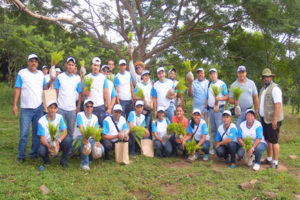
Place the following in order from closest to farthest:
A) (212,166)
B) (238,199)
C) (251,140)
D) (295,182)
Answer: (238,199) → (295,182) → (251,140) → (212,166)

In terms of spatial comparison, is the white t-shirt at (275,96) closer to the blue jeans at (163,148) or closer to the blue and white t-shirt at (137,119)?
the blue jeans at (163,148)

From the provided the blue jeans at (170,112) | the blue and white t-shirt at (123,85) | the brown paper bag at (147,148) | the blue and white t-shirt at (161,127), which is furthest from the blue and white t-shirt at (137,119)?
the blue jeans at (170,112)

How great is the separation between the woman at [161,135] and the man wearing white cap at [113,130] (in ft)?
2.52

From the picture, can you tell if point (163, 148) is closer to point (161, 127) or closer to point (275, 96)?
point (161, 127)

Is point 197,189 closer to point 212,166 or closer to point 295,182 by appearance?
point 212,166

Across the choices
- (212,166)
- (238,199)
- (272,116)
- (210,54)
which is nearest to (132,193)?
(238,199)

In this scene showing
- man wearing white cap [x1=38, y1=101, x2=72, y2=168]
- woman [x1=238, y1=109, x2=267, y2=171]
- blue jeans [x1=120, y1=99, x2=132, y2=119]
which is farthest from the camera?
blue jeans [x1=120, y1=99, x2=132, y2=119]

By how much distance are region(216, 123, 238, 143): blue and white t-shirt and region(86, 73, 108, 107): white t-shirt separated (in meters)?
2.45

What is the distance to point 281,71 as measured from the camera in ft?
40.3

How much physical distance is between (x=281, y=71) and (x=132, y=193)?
1113 centimetres

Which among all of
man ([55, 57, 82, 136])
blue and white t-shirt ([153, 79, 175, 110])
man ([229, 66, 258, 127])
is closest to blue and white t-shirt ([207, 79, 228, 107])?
man ([229, 66, 258, 127])

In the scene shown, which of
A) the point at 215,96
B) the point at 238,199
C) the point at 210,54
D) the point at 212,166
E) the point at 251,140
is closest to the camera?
the point at 238,199

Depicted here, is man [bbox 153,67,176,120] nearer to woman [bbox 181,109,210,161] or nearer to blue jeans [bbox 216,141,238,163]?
woman [bbox 181,109,210,161]

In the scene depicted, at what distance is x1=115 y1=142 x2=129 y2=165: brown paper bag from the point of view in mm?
4820
